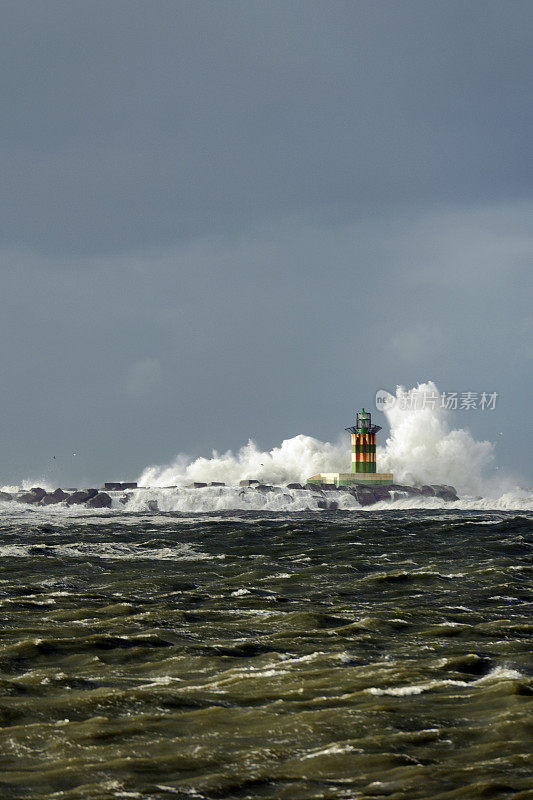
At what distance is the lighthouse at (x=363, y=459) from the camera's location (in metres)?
89.9

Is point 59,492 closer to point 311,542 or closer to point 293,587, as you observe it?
point 311,542

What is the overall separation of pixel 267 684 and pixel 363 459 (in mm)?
81325

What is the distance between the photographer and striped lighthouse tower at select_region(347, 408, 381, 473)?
295 feet

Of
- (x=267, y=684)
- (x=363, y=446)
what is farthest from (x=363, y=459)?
(x=267, y=684)

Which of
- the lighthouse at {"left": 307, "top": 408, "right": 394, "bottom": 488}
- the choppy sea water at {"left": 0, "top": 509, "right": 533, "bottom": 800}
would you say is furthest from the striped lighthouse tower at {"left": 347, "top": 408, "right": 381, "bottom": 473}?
the choppy sea water at {"left": 0, "top": 509, "right": 533, "bottom": 800}

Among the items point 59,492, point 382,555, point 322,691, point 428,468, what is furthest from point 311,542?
point 428,468

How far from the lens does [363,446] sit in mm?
91562

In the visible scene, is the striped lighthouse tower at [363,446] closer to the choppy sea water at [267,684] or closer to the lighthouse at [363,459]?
Result: the lighthouse at [363,459]

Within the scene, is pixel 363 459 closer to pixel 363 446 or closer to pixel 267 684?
pixel 363 446

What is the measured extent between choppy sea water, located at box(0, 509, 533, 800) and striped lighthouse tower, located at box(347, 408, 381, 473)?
215 feet

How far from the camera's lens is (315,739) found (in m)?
8.91

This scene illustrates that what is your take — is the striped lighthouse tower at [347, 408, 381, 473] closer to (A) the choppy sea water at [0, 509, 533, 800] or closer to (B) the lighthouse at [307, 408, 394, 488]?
(B) the lighthouse at [307, 408, 394, 488]

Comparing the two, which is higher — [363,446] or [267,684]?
[363,446]

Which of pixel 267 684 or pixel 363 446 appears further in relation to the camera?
pixel 363 446
